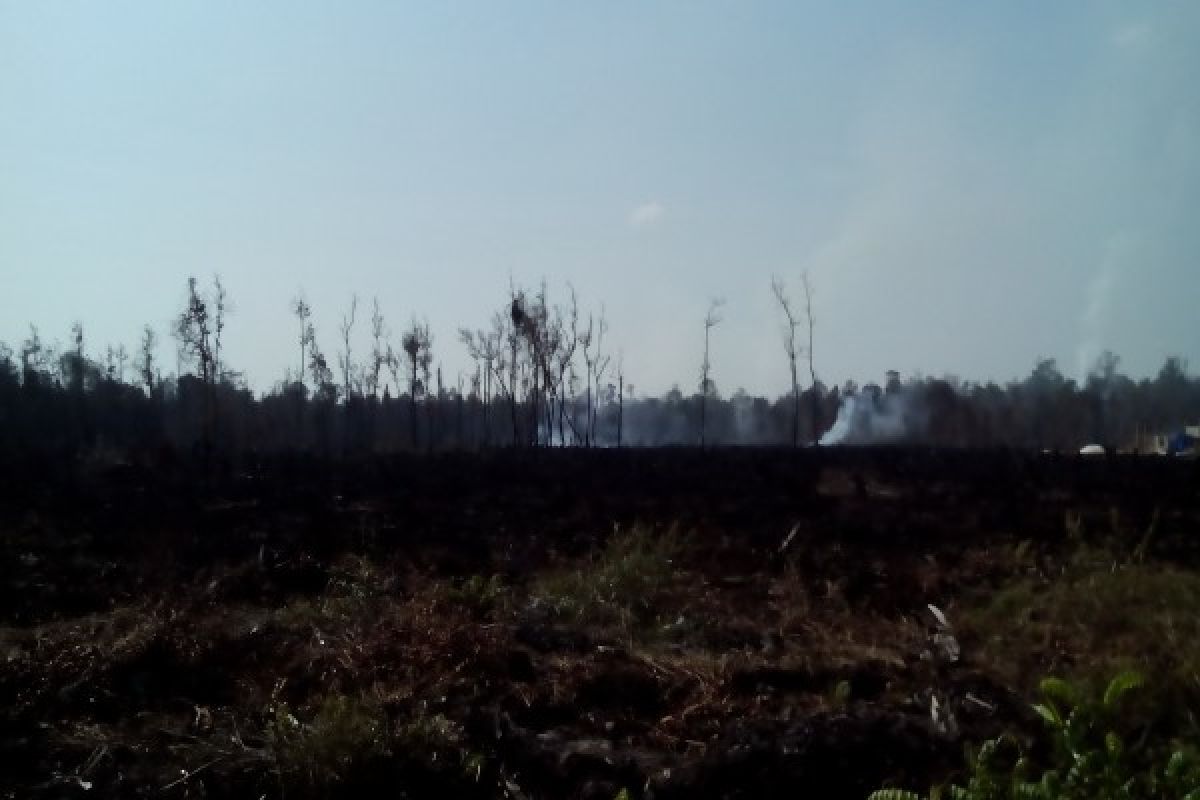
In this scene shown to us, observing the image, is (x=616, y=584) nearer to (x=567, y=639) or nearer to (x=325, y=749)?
→ (x=567, y=639)

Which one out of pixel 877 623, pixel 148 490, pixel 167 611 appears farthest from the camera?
pixel 148 490

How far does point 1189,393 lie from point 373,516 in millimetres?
82578

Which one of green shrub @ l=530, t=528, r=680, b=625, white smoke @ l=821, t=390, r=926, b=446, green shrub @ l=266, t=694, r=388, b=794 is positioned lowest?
green shrub @ l=266, t=694, r=388, b=794

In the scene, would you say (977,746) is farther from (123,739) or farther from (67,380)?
(67,380)

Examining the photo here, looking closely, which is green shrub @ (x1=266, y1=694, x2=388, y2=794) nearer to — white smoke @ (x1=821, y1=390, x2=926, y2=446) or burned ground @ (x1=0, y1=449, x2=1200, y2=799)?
burned ground @ (x1=0, y1=449, x2=1200, y2=799)

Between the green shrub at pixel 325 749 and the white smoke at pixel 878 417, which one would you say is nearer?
the green shrub at pixel 325 749

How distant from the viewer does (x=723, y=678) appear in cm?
768

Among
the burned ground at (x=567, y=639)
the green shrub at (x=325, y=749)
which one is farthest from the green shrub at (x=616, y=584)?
the green shrub at (x=325, y=749)

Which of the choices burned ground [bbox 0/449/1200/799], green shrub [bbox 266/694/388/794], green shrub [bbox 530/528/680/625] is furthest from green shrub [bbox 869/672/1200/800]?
green shrub [bbox 530/528/680/625]

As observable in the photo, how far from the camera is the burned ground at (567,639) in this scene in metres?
6.05

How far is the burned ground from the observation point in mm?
6055

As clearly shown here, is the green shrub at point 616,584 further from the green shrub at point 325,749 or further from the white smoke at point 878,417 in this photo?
the white smoke at point 878,417

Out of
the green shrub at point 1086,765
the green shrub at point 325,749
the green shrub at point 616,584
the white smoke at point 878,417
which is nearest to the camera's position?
the green shrub at point 1086,765

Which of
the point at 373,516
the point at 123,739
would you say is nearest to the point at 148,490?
the point at 373,516
